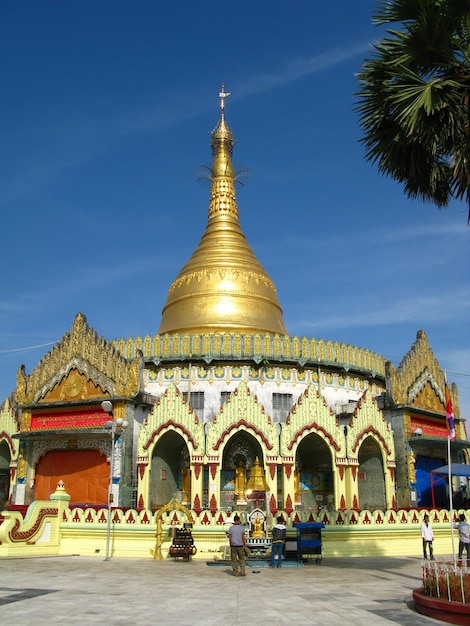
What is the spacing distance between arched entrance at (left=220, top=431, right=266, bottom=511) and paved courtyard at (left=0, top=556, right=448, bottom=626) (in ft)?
32.0

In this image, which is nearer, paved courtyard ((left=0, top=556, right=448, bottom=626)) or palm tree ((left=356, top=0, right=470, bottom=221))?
paved courtyard ((left=0, top=556, right=448, bottom=626))

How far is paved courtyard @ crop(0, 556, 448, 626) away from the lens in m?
11.3

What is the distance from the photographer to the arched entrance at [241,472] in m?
30.6

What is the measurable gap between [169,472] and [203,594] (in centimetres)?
1860

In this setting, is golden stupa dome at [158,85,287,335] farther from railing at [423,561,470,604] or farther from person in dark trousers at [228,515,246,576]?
railing at [423,561,470,604]

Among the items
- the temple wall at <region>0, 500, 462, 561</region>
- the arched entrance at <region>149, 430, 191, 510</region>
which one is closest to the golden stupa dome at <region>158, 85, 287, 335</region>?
the arched entrance at <region>149, 430, 191, 510</region>

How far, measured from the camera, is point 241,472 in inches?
1257

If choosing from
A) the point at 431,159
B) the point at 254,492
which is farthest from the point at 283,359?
the point at 431,159

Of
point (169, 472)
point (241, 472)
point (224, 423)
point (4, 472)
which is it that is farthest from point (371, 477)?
point (4, 472)

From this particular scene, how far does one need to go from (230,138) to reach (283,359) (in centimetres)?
2058

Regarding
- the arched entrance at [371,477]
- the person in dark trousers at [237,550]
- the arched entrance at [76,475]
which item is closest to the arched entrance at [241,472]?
the arched entrance at [371,477]

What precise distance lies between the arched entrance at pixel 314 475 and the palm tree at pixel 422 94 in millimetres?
18474

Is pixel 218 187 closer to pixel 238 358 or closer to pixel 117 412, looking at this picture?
pixel 238 358

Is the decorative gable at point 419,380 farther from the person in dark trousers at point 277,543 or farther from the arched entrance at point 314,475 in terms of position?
the person in dark trousers at point 277,543
